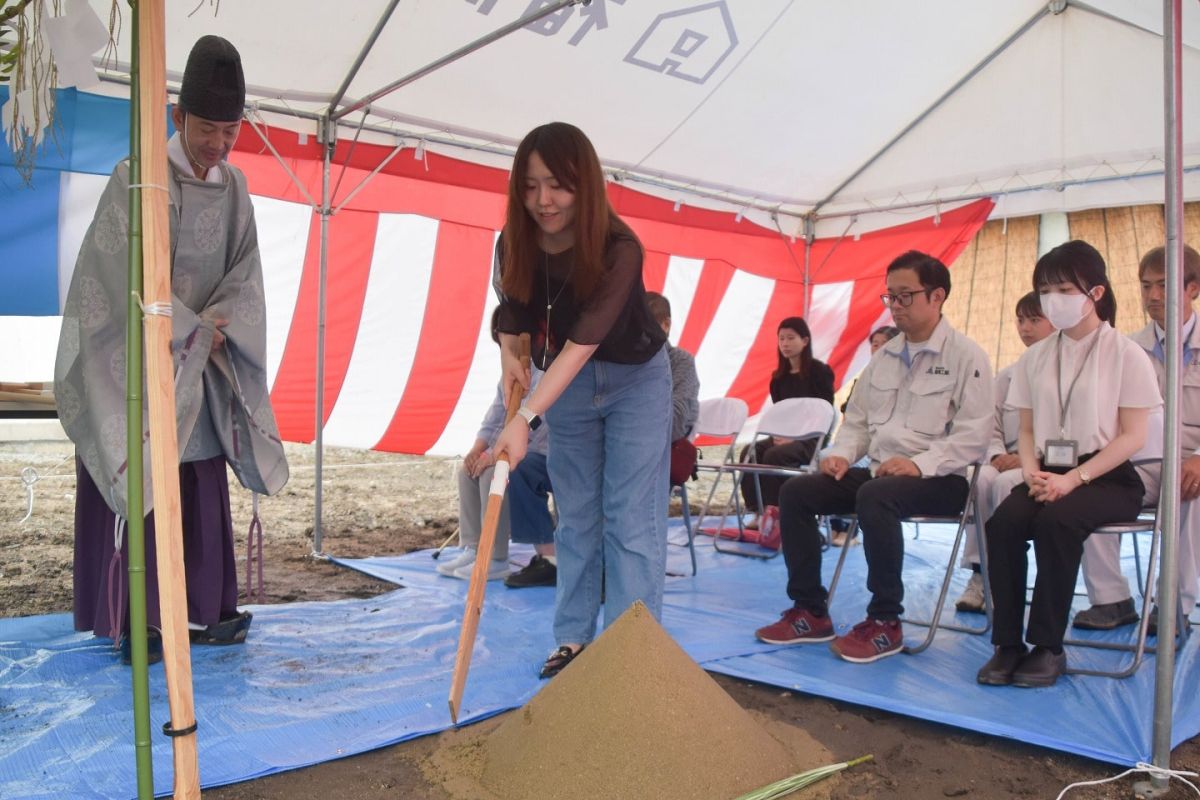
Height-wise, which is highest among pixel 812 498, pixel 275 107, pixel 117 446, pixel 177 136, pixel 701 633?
pixel 275 107

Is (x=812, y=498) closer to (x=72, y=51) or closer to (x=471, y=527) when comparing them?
(x=471, y=527)

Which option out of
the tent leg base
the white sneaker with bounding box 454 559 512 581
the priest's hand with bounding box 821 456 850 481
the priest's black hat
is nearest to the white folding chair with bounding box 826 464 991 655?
the priest's hand with bounding box 821 456 850 481

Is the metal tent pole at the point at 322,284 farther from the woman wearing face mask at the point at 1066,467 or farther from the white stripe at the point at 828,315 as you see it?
the white stripe at the point at 828,315

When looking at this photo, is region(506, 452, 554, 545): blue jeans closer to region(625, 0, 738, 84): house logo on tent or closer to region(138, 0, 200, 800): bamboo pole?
region(625, 0, 738, 84): house logo on tent

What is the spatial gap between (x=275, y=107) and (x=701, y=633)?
9.70 feet

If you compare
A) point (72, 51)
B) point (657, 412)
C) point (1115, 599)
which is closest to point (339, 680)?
point (657, 412)

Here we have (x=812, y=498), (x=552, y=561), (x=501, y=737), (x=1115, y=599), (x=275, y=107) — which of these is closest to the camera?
(x=501, y=737)

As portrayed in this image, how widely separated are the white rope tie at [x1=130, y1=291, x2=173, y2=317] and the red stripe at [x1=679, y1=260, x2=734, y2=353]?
5.34 m

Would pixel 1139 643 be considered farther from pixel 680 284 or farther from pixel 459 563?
pixel 680 284

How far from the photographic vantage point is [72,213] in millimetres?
3871

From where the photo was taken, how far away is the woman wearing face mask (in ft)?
8.18

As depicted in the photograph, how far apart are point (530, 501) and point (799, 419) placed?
1.47 metres

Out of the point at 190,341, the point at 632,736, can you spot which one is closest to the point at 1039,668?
the point at 632,736

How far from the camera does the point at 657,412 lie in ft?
7.69
